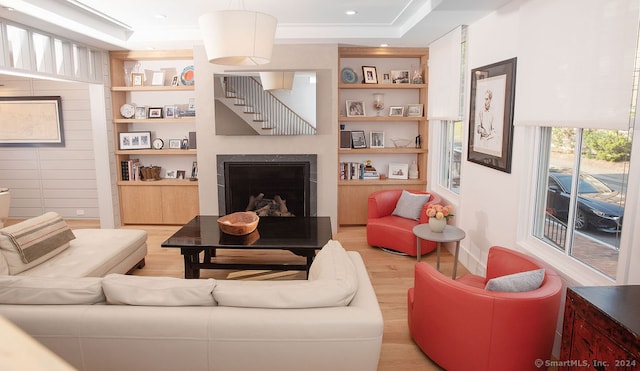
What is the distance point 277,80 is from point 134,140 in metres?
2.43

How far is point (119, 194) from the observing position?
6.37 meters

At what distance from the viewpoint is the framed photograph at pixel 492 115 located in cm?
368

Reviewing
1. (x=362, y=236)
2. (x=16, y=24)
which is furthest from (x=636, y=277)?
(x=16, y=24)

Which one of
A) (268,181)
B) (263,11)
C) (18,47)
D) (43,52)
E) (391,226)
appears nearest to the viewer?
(18,47)

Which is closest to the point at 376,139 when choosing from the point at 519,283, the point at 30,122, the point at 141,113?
the point at 141,113

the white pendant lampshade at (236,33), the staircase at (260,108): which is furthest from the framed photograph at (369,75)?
the white pendant lampshade at (236,33)

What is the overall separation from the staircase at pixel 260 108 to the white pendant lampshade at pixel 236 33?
259 centimetres

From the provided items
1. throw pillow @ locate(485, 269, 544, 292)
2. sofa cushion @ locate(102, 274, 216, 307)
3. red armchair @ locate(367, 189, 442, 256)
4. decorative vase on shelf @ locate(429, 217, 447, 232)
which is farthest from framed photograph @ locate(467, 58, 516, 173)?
sofa cushion @ locate(102, 274, 216, 307)

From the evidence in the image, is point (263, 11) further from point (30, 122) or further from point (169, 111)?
point (30, 122)

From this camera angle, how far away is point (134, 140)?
636 centimetres

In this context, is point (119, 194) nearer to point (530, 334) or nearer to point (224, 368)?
point (224, 368)

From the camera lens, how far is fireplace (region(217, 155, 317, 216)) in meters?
5.88

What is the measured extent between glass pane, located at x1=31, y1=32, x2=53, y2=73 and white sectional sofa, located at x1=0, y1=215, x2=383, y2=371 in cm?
344

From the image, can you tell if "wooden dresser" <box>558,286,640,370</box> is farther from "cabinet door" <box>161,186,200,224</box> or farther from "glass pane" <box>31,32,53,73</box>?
"glass pane" <box>31,32,53,73</box>
